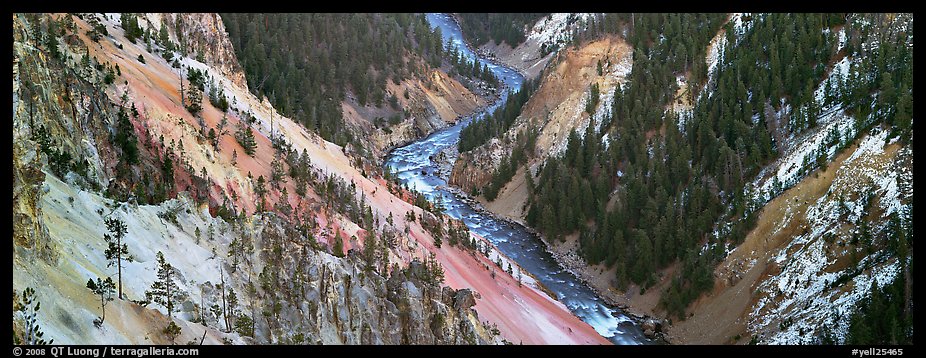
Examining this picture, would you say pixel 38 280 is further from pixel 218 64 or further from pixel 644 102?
pixel 644 102

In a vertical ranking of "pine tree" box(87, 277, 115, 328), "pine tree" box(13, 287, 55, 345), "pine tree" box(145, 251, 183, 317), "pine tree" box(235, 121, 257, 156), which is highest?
"pine tree" box(13, 287, 55, 345)

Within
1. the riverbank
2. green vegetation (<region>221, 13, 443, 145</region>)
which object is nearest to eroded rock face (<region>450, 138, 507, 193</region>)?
the riverbank

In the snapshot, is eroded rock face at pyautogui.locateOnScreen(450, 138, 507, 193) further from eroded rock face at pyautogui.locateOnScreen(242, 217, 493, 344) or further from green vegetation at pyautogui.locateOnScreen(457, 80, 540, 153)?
eroded rock face at pyautogui.locateOnScreen(242, 217, 493, 344)

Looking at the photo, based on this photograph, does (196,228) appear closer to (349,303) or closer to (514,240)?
(349,303)

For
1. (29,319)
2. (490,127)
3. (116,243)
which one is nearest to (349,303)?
(116,243)

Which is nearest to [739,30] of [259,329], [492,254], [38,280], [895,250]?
[492,254]
